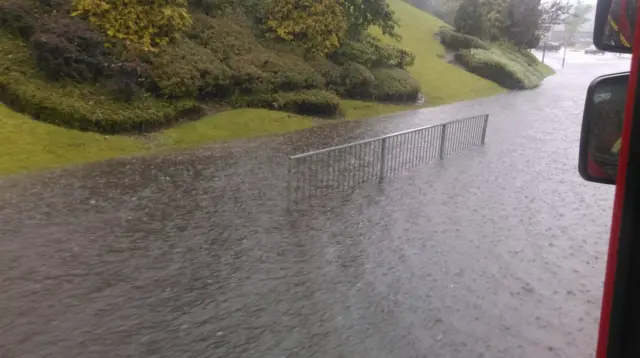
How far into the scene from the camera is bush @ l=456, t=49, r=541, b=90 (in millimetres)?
30719

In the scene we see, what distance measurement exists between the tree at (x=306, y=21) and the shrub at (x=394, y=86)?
2.89 meters

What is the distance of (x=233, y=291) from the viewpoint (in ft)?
18.4

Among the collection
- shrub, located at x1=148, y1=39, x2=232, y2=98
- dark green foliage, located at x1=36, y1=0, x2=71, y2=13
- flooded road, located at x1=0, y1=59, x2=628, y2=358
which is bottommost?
flooded road, located at x1=0, y1=59, x2=628, y2=358

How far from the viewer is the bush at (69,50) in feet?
38.0

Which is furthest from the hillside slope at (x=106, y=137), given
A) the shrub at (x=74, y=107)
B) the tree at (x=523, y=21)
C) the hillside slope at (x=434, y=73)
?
the tree at (x=523, y=21)

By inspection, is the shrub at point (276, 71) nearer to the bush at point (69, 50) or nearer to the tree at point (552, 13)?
the bush at point (69, 50)

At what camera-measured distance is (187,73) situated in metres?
13.6

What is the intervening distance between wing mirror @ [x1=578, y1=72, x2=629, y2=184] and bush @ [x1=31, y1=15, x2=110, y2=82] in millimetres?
12096

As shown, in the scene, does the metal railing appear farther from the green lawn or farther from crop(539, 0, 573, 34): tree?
crop(539, 0, 573, 34): tree

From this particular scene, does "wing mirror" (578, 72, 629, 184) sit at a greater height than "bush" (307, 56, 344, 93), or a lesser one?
greater

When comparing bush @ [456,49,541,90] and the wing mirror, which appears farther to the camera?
bush @ [456,49,541,90]

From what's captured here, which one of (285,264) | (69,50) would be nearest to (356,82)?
(69,50)

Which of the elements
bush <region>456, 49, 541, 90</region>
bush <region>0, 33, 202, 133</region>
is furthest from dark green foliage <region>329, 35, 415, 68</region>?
bush <region>0, 33, 202, 133</region>

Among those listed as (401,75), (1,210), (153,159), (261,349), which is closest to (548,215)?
(261,349)
